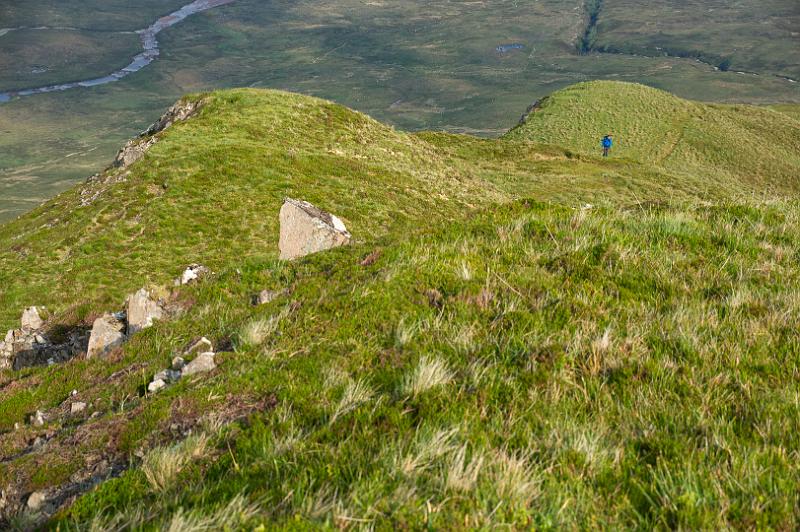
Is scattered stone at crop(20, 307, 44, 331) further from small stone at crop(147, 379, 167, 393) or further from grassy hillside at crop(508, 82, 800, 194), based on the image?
grassy hillside at crop(508, 82, 800, 194)

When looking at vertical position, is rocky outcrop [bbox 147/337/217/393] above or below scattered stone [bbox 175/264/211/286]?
above

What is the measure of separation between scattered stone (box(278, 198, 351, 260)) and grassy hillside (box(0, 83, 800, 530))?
3599 mm

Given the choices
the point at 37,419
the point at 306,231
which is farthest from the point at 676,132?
the point at 37,419

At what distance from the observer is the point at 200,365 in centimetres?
625

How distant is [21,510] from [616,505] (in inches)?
198

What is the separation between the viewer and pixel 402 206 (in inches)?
1210

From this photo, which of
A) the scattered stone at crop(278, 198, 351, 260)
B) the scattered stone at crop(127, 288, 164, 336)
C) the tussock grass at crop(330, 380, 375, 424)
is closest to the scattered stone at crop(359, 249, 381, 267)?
the tussock grass at crop(330, 380, 375, 424)

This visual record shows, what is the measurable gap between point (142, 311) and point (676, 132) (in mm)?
94594

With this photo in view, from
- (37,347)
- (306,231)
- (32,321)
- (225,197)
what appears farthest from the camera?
(225,197)

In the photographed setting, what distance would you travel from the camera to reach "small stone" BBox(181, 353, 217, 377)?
6172 mm

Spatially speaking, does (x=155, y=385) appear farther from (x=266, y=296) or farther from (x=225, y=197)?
(x=225, y=197)

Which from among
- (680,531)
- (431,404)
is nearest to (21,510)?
(431,404)

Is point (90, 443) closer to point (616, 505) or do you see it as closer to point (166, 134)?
point (616, 505)

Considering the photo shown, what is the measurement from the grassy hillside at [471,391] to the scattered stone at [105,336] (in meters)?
1.29
